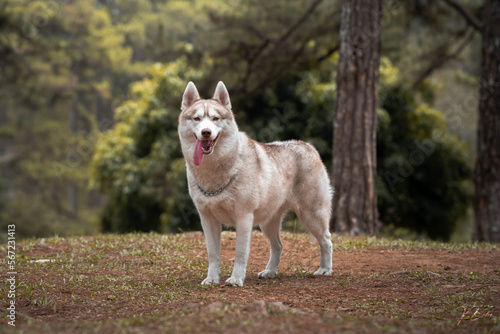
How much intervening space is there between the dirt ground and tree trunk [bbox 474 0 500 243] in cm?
403

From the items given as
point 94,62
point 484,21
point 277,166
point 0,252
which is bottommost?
point 0,252

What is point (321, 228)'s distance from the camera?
277 inches

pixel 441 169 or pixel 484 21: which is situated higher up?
pixel 484 21

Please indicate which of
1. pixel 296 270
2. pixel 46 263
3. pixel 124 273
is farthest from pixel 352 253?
pixel 46 263

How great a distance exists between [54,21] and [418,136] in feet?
80.5

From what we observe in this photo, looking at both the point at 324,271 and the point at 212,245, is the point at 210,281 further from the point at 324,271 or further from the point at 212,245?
the point at 324,271

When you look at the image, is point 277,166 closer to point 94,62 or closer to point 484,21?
point 484,21

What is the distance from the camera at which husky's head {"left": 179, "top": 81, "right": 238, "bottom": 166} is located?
19.4ft

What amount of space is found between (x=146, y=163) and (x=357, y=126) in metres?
10.1

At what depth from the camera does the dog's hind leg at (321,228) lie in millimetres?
7020

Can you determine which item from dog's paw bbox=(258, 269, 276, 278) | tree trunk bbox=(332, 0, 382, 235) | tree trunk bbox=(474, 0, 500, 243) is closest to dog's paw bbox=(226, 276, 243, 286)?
dog's paw bbox=(258, 269, 276, 278)

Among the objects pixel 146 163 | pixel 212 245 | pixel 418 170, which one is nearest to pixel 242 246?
pixel 212 245

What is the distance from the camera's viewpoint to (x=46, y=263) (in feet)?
25.2

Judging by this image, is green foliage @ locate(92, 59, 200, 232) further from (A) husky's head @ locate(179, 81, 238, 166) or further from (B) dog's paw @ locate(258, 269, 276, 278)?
(A) husky's head @ locate(179, 81, 238, 166)
